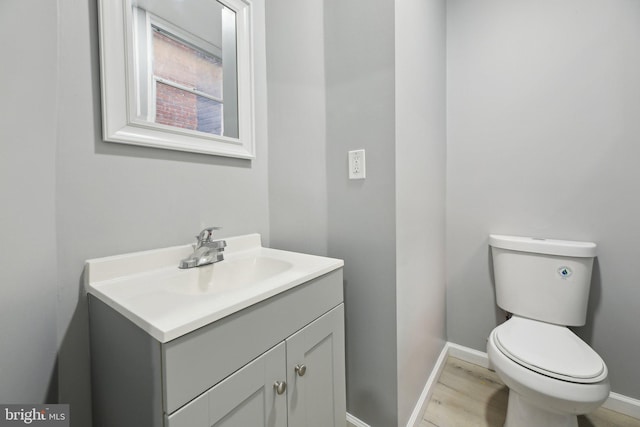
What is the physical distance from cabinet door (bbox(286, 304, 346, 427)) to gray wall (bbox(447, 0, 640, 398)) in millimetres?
1115

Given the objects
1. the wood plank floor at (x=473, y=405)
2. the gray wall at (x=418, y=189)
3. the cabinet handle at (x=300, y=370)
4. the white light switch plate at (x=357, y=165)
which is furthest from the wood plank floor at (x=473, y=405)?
the white light switch plate at (x=357, y=165)

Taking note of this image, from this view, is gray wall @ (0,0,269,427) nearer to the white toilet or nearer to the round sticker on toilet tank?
the white toilet

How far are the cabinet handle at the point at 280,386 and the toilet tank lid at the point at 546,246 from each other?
134 centimetres

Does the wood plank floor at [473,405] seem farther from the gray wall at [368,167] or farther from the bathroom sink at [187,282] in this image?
the bathroom sink at [187,282]

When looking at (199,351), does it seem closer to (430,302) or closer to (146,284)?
(146,284)

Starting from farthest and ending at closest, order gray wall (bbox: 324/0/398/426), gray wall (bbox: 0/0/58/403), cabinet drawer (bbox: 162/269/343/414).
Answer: gray wall (bbox: 324/0/398/426)
gray wall (bbox: 0/0/58/403)
cabinet drawer (bbox: 162/269/343/414)

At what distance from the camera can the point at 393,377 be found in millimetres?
1081

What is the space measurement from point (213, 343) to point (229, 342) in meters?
0.04

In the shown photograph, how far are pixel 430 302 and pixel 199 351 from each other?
127cm

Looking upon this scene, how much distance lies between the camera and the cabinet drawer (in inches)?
19.3

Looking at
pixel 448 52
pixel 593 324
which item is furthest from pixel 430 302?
pixel 448 52

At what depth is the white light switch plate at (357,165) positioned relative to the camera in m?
1.12

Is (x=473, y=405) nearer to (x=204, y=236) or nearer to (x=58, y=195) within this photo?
(x=204, y=236)

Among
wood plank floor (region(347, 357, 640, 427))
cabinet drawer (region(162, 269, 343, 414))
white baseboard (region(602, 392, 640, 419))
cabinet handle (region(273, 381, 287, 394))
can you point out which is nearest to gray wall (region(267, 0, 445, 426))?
wood plank floor (region(347, 357, 640, 427))
